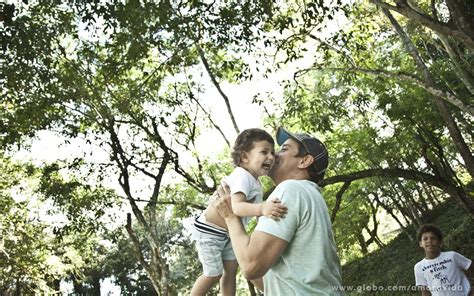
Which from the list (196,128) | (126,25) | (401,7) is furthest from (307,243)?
(196,128)

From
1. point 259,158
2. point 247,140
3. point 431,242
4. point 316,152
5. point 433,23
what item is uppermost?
point 433,23

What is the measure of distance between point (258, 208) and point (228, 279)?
167 cm

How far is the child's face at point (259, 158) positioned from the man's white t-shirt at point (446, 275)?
312 centimetres

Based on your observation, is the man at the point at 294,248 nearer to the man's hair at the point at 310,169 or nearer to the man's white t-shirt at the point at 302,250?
the man's white t-shirt at the point at 302,250

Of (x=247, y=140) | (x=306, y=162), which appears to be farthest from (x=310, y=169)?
(x=247, y=140)

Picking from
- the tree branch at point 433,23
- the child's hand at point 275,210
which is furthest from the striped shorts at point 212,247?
the tree branch at point 433,23

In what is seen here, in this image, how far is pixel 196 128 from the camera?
49.2 feet

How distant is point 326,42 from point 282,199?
28.3 feet

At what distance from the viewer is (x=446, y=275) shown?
498cm

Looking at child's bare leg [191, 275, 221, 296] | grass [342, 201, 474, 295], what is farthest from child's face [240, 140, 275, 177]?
grass [342, 201, 474, 295]

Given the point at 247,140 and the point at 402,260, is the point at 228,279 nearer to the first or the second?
the point at 247,140

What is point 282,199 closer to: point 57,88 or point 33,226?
point 57,88

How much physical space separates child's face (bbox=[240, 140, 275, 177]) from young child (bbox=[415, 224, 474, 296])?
10.0 feet

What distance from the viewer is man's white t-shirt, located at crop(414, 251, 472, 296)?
4.95 meters
